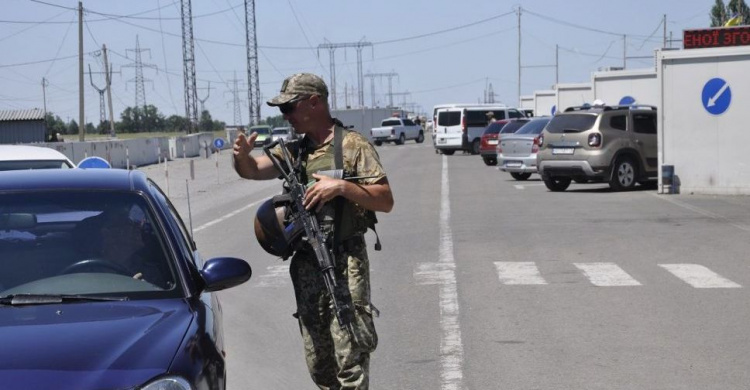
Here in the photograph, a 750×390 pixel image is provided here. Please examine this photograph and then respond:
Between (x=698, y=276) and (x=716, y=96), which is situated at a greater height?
(x=716, y=96)

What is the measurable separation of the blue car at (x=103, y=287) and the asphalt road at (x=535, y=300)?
2.11 m

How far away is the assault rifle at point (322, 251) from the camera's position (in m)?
5.14

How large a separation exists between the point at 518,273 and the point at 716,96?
12086 mm

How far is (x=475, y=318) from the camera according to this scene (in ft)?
31.5

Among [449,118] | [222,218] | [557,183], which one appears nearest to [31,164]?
[222,218]

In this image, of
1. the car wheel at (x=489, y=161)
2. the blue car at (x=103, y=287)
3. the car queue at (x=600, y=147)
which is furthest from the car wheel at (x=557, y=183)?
the blue car at (x=103, y=287)

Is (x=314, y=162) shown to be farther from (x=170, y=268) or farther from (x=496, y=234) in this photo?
(x=496, y=234)

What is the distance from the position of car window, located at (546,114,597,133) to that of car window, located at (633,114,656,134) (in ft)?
3.67

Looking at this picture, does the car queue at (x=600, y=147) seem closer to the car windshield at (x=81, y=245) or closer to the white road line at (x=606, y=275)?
the white road line at (x=606, y=275)

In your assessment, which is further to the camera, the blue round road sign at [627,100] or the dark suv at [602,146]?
the blue round road sign at [627,100]

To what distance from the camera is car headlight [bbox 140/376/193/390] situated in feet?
13.4

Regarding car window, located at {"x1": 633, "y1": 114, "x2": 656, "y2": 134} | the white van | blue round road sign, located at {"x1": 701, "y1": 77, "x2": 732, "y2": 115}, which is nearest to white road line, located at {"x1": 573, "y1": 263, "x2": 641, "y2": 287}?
blue round road sign, located at {"x1": 701, "y1": 77, "x2": 732, "y2": 115}

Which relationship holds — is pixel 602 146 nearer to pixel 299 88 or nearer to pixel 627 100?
pixel 627 100

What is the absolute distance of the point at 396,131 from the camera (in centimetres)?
7544
